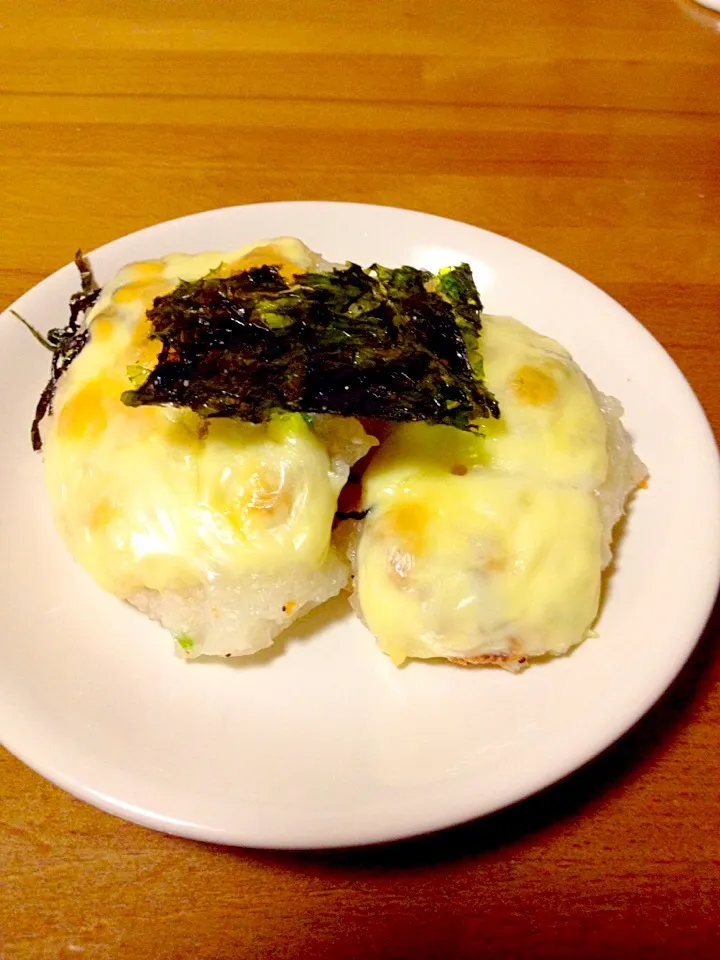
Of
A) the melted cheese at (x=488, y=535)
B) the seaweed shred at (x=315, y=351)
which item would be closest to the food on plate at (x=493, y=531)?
the melted cheese at (x=488, y=535)

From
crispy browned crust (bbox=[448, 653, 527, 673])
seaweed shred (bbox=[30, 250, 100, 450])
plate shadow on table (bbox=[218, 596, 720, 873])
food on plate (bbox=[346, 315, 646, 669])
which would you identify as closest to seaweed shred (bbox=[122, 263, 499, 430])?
food on plate (bbox=[346, 315, 646, 669])

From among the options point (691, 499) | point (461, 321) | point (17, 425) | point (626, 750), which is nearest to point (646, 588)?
point (691, 499)

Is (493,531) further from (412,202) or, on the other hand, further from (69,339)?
(412,202)

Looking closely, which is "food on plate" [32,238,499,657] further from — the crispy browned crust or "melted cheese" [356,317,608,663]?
the crispy browned crust

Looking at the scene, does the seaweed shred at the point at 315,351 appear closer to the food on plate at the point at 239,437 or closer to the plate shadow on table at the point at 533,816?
the food on plate at the point at 239,437

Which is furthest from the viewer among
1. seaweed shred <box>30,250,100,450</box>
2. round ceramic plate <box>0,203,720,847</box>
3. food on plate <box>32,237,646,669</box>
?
seaweed shred <box>30,250,100,450</box>
